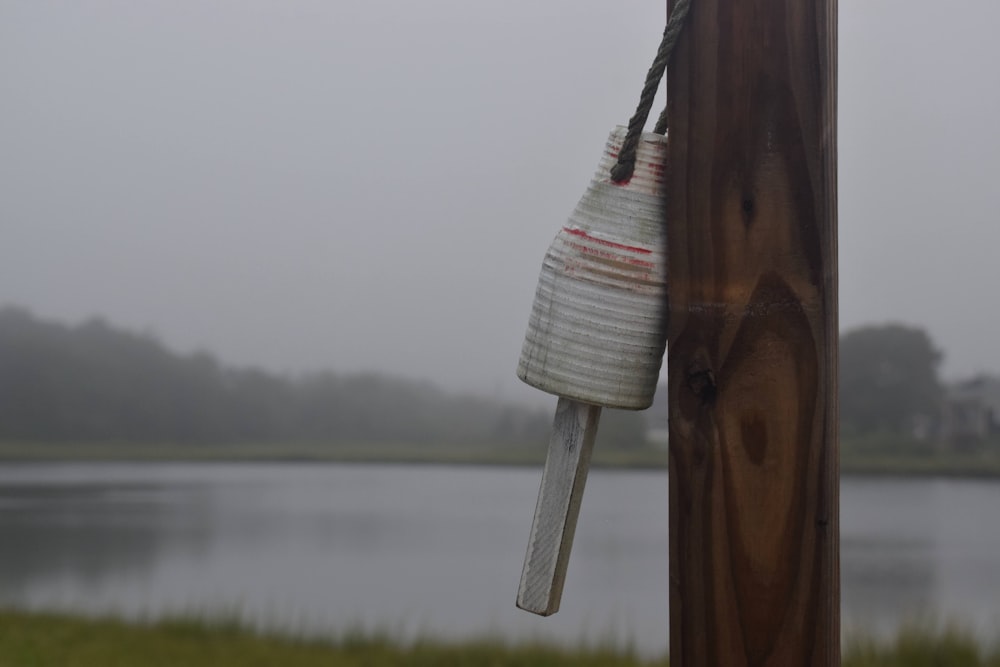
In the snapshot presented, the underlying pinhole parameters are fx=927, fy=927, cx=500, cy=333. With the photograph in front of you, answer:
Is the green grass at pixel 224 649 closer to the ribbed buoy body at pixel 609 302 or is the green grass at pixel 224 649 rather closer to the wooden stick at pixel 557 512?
the wooden stick at pixel 557 512

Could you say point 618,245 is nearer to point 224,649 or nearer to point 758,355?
point 758,355

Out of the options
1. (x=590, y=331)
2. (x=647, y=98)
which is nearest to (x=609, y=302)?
(x=590, y=331)

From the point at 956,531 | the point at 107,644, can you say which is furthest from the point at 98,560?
the point at 956,531

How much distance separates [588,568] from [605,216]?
69.0 ft

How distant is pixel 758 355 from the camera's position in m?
1.18

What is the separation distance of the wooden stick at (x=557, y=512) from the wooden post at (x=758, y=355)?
126 millimetres

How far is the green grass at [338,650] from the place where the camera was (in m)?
9.05

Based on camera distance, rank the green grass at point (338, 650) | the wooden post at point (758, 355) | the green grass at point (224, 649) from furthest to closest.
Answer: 1. the green grass at point (338, 650)
2. the green grass at point (224, 649)
3. the wooden post at point (758, 355)

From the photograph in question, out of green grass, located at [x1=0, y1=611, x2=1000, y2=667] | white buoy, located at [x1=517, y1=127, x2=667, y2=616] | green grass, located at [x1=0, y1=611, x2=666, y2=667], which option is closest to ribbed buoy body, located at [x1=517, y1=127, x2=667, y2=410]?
white buoy, located at [x1=517, y1=127, x2=667, y2=616]

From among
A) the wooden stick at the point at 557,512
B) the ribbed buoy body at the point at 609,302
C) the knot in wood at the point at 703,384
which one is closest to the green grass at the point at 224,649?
the wooden stick at the point at 557,512

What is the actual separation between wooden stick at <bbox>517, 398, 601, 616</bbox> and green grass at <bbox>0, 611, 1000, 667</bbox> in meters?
8.15

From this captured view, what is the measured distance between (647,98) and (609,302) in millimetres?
284

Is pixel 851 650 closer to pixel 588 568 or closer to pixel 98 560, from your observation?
pixel 588 568

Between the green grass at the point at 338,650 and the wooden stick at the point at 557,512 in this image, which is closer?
the wooden stick at the point at 557,512
